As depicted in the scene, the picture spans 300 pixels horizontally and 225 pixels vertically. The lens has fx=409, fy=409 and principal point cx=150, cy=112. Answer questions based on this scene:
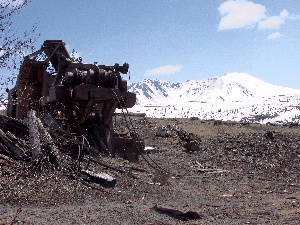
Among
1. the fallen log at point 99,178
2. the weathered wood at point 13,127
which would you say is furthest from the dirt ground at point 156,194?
the weathered wood at point 13,127

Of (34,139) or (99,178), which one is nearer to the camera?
(99,178)

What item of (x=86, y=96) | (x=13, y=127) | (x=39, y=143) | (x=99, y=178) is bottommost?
(x=99, y=178)

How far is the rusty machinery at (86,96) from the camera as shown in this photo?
10617 millimetres

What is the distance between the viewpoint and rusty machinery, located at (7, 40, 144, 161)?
1062 cm

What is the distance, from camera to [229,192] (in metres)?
9.35

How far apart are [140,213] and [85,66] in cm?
619

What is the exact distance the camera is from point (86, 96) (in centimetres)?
1032

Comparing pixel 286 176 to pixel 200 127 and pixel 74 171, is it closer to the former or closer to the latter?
pixel 74 171

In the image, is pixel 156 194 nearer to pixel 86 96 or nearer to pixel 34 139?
pixel 34 139

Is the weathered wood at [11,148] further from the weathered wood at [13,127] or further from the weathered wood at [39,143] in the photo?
the weathered wood at [13,127]

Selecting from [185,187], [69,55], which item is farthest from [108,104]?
[185,187]

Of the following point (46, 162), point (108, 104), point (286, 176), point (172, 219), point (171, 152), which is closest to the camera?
point (172, 219)

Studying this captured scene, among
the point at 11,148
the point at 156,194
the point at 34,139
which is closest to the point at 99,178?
the point at 156,194

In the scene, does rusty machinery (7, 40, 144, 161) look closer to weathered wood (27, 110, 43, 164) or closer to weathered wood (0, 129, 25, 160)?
weathered wood (27, 110, 43, 164)
